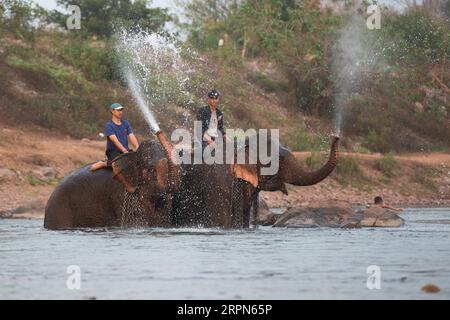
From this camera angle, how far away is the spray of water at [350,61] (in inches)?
1892

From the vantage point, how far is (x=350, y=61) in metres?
50.0

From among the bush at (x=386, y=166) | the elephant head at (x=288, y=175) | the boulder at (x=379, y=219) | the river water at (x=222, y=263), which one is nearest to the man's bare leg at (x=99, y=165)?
the river water at (x=222, y=263)

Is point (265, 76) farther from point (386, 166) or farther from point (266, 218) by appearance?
point (266, 218)

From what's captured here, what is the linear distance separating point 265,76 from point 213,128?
31.5 metres

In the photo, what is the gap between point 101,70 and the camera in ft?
137

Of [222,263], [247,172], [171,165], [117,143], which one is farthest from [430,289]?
[117,143]

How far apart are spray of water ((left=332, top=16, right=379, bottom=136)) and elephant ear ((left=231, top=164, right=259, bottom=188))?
27525mm

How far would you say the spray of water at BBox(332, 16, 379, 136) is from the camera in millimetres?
48062

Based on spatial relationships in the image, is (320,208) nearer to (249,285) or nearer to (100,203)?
(100,203)

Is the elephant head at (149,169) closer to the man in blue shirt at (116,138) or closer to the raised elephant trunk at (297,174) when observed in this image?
the man in blue shirt at (116,138)
